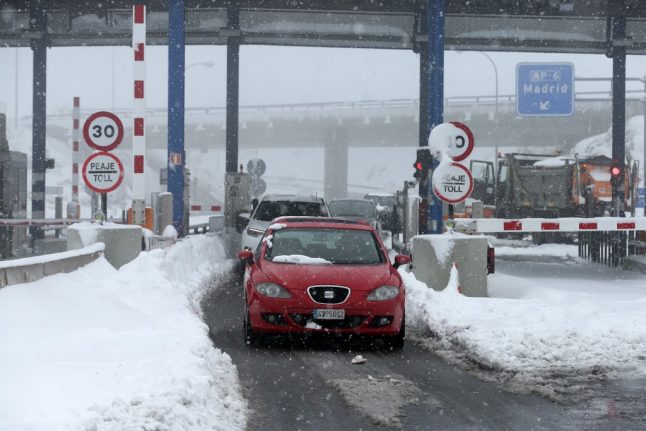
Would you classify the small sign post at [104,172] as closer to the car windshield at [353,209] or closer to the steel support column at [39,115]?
the car windshield at [353,209]

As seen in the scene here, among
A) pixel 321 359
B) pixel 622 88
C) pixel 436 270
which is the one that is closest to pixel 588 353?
pixel 321 359

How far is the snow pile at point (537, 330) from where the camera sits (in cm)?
887

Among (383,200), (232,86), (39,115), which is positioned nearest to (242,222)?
(232,86)

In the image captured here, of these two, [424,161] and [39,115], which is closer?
[424,161]

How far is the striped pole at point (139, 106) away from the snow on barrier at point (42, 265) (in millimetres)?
3143

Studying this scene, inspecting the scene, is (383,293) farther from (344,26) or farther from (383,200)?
(383,200)

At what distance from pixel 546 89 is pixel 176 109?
14.7 meters

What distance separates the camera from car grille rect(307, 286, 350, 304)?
384 inches

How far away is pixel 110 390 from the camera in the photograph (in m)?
6.18

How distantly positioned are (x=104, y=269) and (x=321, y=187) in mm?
86143

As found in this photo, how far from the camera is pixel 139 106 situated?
50.7 feet

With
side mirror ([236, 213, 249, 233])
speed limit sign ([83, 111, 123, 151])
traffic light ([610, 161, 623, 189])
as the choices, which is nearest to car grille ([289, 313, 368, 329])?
speed limit sign ([83, 111, 123, 151])

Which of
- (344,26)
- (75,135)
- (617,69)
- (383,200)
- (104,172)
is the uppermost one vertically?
(344,26)

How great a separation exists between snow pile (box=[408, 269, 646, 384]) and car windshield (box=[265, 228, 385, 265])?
112 cm
